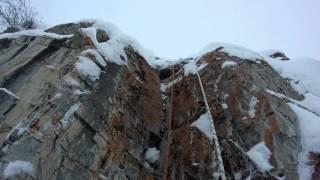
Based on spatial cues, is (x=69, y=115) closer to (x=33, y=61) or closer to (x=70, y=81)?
(x=70, y=81)

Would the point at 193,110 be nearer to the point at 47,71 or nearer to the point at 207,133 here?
the point at 207,133

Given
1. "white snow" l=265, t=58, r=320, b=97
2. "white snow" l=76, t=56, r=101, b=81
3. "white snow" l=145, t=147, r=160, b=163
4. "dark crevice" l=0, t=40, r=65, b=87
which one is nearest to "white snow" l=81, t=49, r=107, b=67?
"white snow" l=76, t=56, r=101, b=81

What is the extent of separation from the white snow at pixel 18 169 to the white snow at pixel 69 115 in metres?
0.92

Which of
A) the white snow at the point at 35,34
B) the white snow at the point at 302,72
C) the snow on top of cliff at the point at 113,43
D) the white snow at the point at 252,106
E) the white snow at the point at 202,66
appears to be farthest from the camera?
the white snow at the point at 202,66

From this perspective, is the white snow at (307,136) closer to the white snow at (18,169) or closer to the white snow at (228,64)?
the white snow at (228,64)

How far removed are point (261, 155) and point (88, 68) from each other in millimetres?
3229

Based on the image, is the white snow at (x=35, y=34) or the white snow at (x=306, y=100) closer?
the white snow at (x=306, y=100)

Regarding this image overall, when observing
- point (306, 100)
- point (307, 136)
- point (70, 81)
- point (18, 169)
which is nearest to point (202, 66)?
point (306, 100)

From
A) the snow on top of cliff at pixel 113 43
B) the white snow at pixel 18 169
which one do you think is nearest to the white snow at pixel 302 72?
the snow on top of cliff at pixel 113 43

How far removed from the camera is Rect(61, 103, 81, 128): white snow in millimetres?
5442

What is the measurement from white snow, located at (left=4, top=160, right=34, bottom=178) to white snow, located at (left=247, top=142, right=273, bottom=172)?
313 centimetres

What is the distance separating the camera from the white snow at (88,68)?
635 centimetres

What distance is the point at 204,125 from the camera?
6.57 meters

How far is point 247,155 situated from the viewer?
5.62m
